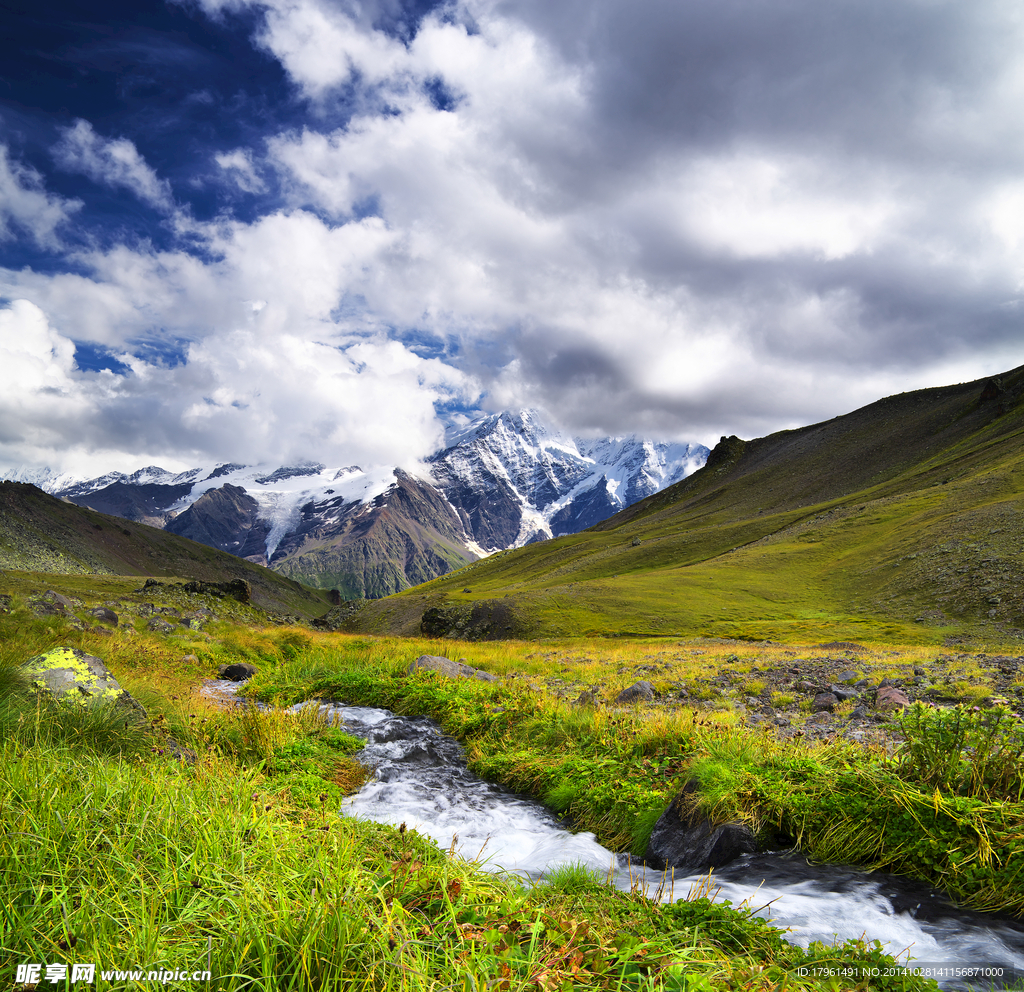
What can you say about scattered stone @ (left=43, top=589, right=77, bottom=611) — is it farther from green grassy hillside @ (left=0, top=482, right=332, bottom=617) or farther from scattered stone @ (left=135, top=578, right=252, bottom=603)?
green grassy hillside @ (left=0, top=482, right=332, bottom=617)

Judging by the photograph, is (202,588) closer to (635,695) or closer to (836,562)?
(635,695)

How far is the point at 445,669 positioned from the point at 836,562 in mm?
62333

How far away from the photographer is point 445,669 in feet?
53.4

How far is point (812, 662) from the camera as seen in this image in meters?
21.4

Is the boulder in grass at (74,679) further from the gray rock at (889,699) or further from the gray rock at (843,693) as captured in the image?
the gray rock at (843,693)

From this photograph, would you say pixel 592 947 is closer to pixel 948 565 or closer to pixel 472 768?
pixel 472 768

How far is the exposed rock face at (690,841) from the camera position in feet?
19.8

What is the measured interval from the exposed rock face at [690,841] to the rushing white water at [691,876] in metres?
0.15

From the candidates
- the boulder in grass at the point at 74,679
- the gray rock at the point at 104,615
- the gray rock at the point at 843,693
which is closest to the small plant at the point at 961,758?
the gray rock at the point at 843,693

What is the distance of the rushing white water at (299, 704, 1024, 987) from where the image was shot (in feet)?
14.5

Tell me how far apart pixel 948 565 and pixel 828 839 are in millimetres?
58075

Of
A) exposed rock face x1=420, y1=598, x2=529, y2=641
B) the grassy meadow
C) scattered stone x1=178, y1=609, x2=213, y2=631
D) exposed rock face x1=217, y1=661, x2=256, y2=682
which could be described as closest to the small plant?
the grassy meadow

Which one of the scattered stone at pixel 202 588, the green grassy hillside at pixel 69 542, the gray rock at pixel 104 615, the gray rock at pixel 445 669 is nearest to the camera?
the gray rock at pixel 445 669

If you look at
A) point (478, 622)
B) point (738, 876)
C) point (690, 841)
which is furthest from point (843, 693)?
point (478, 622)
